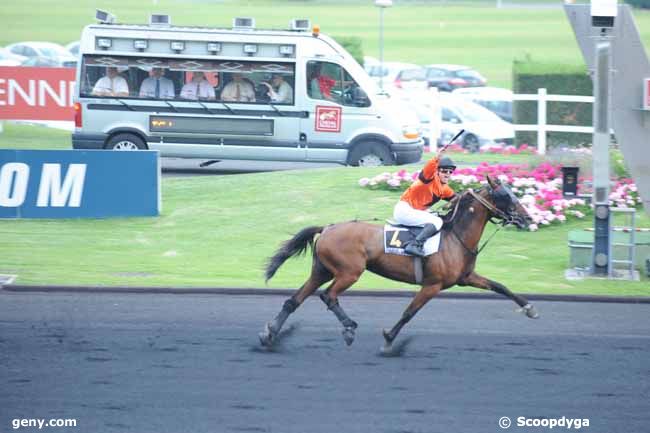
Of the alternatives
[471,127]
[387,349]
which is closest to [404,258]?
[387,349]

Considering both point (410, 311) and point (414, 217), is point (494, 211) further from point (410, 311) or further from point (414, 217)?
point (410, 311)

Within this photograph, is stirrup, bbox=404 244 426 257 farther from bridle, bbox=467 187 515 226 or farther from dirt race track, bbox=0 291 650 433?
dirt race track, bbox=0 291 650 433

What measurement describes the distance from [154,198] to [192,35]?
204 inches

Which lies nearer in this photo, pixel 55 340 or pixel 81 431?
pixel 81 431

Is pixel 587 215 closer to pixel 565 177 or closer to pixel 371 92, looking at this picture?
pixel 565 177

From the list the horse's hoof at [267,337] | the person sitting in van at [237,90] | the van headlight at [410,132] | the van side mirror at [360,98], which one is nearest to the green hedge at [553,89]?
the van headlight at [410,132]

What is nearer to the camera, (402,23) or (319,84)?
(319,84)

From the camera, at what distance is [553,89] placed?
2878 centimetres

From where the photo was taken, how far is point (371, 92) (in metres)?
21.6

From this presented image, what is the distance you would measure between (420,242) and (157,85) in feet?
40.4

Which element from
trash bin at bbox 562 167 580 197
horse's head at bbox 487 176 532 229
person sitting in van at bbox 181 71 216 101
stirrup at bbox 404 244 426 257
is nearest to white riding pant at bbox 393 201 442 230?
stirrup at bbox 404 244 426 257

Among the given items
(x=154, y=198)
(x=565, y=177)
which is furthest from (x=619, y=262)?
(x=154, y=198)

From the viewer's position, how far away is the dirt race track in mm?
8414

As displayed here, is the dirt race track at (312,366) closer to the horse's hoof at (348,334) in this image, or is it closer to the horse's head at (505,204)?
the horse's hoof at (348,334)
